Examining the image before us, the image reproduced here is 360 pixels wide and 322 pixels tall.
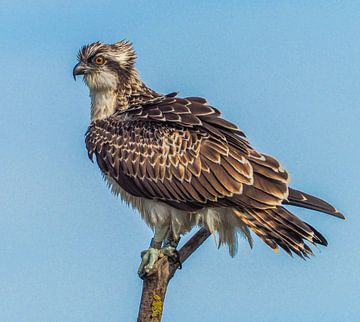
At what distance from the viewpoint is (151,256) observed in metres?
14.1

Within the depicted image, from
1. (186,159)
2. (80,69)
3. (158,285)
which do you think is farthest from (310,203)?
(80,69)

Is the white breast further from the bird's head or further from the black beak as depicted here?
the black beak

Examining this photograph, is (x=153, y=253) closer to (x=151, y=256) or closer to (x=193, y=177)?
(x=151, y=256)

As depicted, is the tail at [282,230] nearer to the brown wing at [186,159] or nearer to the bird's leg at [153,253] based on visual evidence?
the brown wing at [186,159]

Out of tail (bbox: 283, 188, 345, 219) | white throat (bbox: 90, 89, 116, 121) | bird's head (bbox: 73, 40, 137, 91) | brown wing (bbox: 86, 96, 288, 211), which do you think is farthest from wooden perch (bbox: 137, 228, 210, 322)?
bird's head (bbox: 73, 40, 137, 91)

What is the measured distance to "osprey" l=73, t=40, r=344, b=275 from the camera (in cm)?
1442

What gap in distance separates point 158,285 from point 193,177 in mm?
1858

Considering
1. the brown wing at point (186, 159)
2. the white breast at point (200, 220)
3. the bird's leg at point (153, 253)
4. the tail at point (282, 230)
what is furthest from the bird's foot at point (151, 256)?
the tail at point (282, 230)

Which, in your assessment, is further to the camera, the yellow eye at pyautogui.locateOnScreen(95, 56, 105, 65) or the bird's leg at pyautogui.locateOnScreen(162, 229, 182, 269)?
the yellow eye at pyautogui.locateOnScreen(95, 56, 105, 65)

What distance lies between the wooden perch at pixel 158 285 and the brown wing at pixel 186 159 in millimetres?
724

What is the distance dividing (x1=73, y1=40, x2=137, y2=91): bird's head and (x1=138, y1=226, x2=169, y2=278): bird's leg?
107 inches

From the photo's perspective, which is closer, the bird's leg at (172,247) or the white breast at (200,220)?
the bird's leg at (172,247)

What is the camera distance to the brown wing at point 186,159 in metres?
14.6

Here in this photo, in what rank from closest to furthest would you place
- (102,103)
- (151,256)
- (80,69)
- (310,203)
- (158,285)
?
(158,285) < (151,256) < (310,203) < (102,103) < (80,69)
